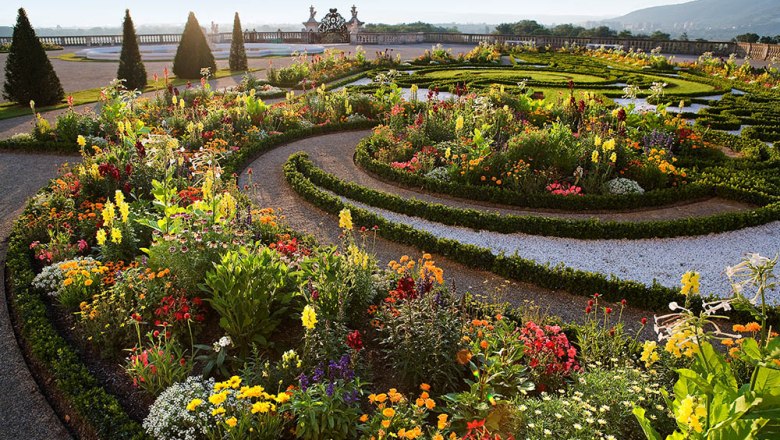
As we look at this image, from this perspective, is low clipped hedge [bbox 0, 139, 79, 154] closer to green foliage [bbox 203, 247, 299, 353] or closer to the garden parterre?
the garden parterre

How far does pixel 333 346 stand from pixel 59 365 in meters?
2.40

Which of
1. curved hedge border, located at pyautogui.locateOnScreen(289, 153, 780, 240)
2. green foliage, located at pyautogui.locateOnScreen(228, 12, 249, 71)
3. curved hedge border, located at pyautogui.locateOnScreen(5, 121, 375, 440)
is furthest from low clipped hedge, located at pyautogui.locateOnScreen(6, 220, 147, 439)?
green foliage, located at pyautogui.locateOnScreen(228, 12, 249, 71)

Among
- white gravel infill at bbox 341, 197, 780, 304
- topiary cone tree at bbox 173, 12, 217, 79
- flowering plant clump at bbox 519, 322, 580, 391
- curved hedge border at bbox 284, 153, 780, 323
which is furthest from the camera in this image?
topiary cone tree at bbox 173, 12, 217, 79

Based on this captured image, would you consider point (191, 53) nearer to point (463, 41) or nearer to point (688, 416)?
point (688, 416)

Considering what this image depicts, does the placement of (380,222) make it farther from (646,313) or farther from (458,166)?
(646,313)

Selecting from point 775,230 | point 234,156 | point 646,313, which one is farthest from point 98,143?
point 775,230

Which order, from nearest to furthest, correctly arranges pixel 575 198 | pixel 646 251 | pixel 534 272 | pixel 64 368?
pixel 64 368, pixel 534 272, pixel 646 251, pixel 575 198

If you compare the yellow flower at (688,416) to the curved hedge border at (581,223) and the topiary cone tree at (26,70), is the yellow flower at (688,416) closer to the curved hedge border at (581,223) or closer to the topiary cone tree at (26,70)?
A: the curved hedge border at (581,223)

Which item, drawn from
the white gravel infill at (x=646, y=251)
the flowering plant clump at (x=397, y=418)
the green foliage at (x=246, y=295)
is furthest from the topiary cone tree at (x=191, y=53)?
the flowering plant clump at (x=397, y=418)

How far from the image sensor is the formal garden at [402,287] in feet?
12.7

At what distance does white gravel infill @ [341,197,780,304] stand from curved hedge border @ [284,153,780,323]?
34 cm

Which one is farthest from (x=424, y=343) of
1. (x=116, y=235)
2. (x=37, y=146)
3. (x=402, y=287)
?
(x=37, y=146)

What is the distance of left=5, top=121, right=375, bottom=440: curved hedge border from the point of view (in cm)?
419

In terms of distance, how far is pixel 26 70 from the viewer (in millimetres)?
15656
